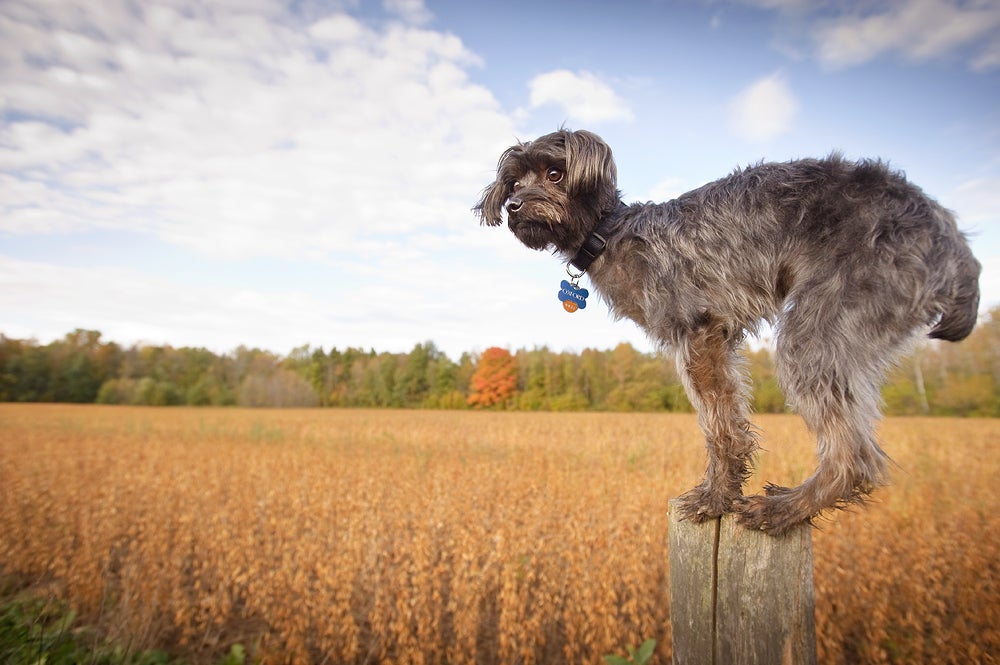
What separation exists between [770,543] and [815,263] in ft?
4.62

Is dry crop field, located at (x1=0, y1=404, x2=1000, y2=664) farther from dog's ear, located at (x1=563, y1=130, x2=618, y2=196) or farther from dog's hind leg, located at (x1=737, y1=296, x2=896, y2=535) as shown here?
dog's ear, located at (x1=563, y1=130, x2=618, y2=196)

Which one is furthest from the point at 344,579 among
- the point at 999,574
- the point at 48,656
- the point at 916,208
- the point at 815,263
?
the point at 999,574

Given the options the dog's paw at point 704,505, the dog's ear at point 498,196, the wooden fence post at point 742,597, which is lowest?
the wooden fence post at point 742,597

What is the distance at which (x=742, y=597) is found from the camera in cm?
234

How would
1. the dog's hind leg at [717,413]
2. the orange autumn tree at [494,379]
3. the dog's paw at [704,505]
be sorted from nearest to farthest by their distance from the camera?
the dog's paw at [704,505] → the dog's hind leg at [717,413] → the orange autumn tree at [494,379]

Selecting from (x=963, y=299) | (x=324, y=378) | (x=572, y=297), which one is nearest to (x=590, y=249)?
(x=572, y=297)

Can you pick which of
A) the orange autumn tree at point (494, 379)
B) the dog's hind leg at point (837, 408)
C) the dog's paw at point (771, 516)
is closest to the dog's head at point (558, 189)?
the dog's hind leg at point (837, 408)

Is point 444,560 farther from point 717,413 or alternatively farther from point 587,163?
point 587,163

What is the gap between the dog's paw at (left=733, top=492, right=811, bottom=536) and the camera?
233cm

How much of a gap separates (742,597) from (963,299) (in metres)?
1.80

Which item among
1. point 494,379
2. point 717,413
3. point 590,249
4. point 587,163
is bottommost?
point 717,413

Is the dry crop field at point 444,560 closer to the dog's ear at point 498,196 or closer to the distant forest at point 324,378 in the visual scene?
the dog's ear at point 498,196

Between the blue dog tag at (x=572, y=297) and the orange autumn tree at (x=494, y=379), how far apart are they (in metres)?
53.0

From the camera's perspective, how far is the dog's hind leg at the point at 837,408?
236 centimetres
